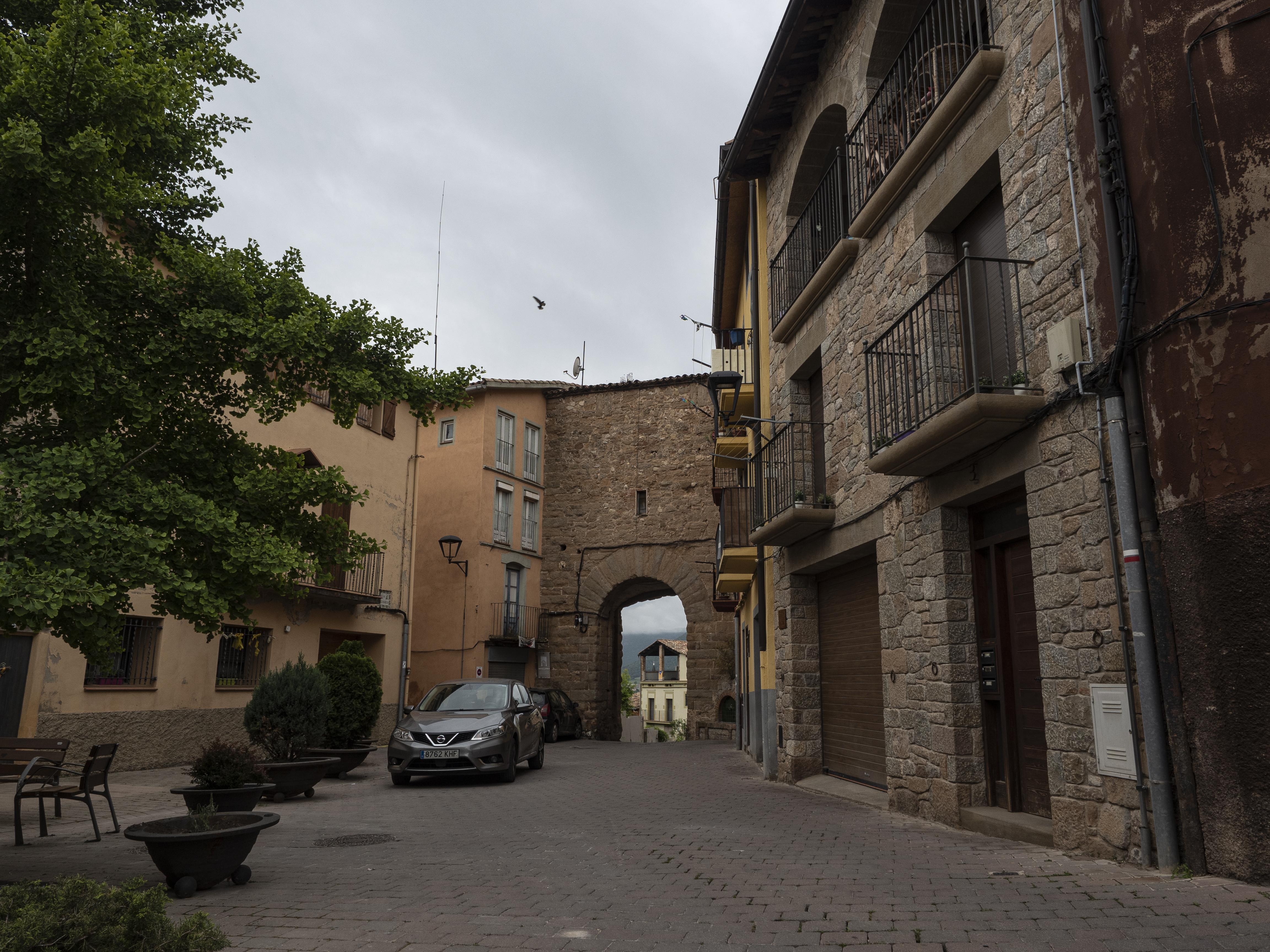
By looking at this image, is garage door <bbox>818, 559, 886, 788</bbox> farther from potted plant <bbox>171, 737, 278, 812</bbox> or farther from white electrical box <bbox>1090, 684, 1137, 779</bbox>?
potted plant <bbox>171, 737, 278, 812</bbox>

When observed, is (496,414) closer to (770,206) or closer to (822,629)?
(770,206)

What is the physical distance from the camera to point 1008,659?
283 inches

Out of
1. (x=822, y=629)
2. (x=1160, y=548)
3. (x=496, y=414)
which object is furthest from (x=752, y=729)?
(x=496, y=414)

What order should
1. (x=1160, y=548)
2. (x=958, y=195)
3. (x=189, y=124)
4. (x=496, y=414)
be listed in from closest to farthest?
(x=1160, y=548)
(x=958, y=195)
(x=189, y=124)
(x=496, y=414)

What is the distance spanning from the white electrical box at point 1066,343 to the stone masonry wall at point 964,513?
0.10 m

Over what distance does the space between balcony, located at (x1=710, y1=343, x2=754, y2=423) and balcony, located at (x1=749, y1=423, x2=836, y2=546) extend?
197 cm

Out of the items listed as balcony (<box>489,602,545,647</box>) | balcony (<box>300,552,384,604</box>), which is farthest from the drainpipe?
balcony (<box>489,602,545,647</box>)

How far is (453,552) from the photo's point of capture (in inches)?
1013

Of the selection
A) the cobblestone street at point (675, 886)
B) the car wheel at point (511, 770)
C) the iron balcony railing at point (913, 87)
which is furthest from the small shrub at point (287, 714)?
the iron balcony railing at point (913, 87)

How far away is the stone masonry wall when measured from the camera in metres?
5.66

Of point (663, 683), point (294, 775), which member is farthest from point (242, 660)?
point (663, 683)

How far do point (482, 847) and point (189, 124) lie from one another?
6.84m

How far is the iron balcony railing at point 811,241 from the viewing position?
10516 mm

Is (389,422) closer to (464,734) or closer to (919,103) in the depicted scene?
(464,734)
